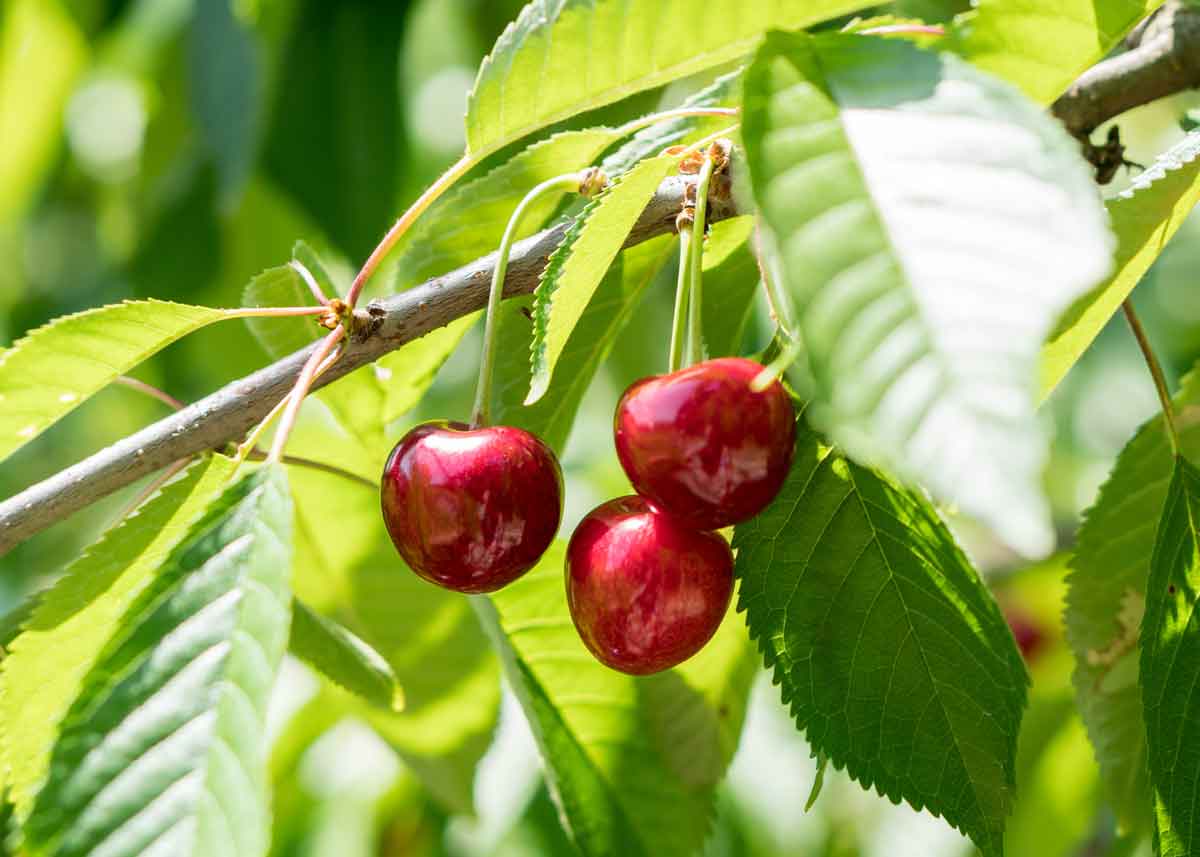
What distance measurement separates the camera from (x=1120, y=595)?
1.15 m

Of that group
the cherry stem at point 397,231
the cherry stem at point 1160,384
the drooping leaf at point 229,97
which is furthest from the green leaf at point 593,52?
→ the drooping leaf at point 229,97

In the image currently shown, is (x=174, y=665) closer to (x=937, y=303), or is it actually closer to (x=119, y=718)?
(x=119, y=718)

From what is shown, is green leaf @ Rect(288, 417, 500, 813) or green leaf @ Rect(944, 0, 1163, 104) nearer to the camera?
green leaf @ Rect(944, 0, 1163, 104)

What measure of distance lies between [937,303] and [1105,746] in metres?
0.78

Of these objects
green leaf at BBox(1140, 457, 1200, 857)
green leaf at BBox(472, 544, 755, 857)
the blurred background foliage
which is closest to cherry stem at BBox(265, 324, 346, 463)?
green leaf at BBox(472, 544, 755, 857)

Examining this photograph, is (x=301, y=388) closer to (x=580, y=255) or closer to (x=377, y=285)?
(x=580, y=255)

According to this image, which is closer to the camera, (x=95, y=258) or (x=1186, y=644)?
(x=1186, y=644)

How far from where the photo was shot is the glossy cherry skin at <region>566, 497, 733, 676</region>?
89 cm

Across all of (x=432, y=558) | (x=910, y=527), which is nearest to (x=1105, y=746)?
(x=910, y=527)

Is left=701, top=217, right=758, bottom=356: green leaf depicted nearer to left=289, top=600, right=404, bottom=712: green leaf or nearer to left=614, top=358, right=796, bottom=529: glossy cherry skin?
left=614, top=358, right=796, bottom=529: glossy cherry skin

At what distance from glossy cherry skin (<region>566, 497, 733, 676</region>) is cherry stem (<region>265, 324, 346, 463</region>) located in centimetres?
22

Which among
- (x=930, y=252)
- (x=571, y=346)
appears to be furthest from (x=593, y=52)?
(x=930, y=252)

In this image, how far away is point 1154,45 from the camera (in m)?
1.23

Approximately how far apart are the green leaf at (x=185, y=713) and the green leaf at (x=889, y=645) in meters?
0.35
